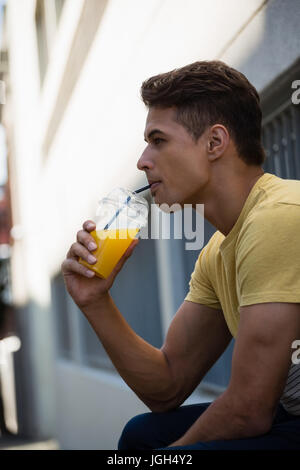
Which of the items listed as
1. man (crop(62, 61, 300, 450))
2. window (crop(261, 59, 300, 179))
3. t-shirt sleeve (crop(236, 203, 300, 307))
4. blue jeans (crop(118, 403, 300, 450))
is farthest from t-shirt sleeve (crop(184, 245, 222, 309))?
window (crop(261, 59, 300, 179))

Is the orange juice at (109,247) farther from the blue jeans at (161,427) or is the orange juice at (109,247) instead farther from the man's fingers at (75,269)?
the blue jeans at (161,427)

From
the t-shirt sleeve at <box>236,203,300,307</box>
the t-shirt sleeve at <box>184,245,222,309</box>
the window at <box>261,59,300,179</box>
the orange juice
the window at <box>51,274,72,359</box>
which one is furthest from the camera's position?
the window at <box>51,274,72,359</box>

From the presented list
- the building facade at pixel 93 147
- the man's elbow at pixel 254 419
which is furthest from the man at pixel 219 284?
the building facade at pixel 93 147

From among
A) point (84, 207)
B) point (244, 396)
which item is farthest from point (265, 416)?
point (84, 207)

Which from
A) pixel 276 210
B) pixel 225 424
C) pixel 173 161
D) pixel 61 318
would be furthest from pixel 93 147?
pixel 225 424

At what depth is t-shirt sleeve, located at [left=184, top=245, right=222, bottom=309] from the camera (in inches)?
99.9

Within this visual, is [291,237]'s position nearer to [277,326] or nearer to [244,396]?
[277,326]

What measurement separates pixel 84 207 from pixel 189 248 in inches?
130

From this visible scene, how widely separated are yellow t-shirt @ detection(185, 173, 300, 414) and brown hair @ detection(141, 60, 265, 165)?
0.53 feet

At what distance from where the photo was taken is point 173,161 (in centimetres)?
234

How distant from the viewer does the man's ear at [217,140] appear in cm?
229

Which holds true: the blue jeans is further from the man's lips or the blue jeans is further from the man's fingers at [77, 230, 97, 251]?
the man's lips

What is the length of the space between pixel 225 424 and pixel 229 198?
28.1 inches

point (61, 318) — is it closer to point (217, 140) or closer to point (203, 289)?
point (203, 289)
